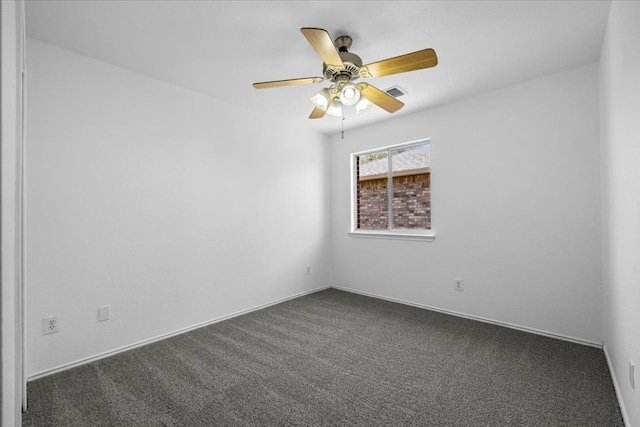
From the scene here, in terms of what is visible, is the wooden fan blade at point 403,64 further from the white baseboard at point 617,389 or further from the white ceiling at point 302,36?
the white baseboard at point 617,389

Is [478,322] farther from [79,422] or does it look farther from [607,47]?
[79,422]

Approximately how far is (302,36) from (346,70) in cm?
42

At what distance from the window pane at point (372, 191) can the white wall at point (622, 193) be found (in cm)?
231

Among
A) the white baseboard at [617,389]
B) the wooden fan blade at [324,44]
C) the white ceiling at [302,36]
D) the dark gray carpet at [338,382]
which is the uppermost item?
the white ceiling at [302,36]

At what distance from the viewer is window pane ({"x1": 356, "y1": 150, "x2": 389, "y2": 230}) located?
4.20 m

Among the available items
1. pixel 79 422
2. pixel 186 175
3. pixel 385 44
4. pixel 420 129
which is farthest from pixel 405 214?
pixel 79 422

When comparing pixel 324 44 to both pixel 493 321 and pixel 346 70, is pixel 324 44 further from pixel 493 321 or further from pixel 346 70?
pixel 493 321

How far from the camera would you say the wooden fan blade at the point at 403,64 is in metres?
1.74

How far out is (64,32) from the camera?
6.77ft

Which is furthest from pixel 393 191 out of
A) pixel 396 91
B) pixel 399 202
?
pixel 396 91

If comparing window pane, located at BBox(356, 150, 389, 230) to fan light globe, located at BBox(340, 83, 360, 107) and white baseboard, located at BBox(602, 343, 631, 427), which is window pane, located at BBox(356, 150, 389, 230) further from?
white baseboard, located at BBox(602, 343, 631, 427)

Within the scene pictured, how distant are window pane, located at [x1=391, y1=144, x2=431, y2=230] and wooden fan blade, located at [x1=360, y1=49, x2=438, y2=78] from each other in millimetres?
1908

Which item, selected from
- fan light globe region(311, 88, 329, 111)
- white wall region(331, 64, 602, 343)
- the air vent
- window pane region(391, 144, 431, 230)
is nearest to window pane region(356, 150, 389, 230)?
window pane region(391, 144, 431, 230)

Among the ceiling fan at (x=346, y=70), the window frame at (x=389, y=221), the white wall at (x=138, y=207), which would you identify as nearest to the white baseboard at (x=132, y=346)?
the white wall at (x=138, y=207)
